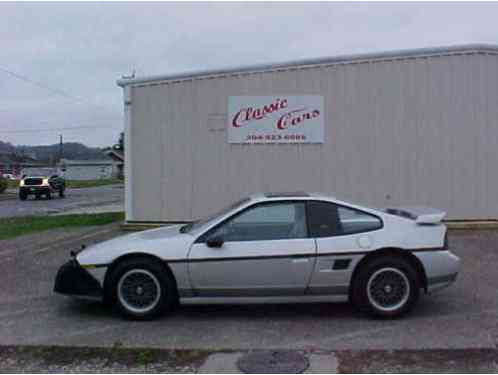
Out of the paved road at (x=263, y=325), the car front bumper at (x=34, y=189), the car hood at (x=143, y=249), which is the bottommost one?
the paved road at (x=263, y=325)

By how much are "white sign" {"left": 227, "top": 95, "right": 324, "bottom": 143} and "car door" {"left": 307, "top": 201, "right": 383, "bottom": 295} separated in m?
6.16

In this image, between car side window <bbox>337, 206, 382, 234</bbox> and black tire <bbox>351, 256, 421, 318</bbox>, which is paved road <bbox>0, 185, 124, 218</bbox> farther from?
black tire <bbox>351, 256, 421, 318</bbox>

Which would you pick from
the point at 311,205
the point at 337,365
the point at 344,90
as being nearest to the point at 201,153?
the point at 344,90

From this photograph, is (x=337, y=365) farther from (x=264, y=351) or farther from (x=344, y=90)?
(x=344, y=90)

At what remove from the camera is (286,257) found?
561cm

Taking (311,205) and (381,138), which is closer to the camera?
(311,205)

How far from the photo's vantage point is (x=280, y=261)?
561 centimetres

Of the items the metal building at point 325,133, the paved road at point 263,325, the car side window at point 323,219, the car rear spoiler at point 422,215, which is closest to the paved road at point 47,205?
the metal building at point 325,133

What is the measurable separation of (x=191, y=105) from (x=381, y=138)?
14.5 feet

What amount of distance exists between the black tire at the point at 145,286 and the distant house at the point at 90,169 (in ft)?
263

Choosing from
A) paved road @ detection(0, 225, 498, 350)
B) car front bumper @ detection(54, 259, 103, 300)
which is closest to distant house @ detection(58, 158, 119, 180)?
paved road @ detection(0, 225, 498, 350)

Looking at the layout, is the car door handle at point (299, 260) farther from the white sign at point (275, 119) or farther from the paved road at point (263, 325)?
the white sign at point (275, 119)

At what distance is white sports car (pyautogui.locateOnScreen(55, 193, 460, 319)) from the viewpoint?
563 cm

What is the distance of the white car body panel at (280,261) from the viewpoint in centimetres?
562
